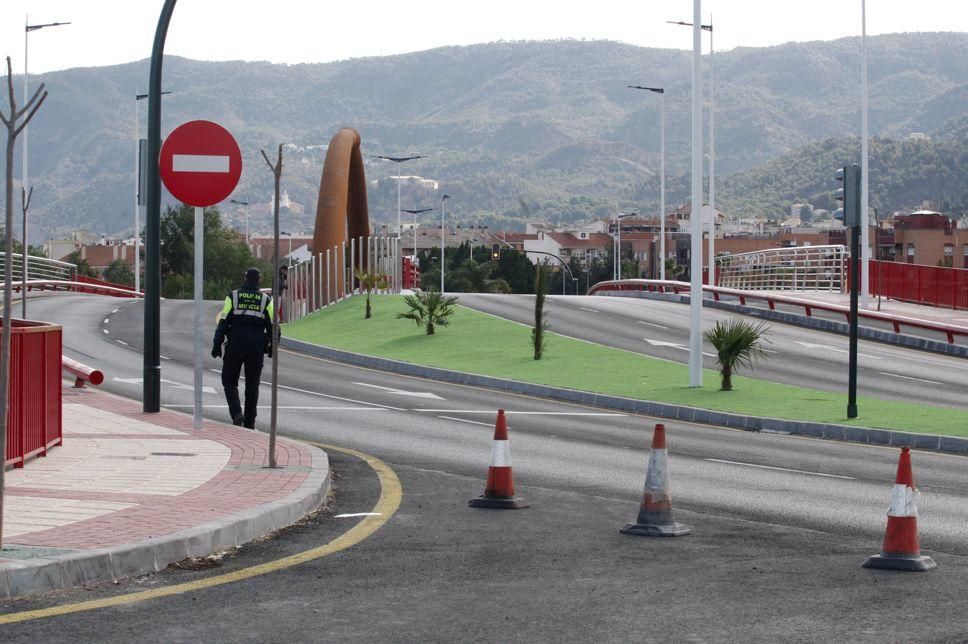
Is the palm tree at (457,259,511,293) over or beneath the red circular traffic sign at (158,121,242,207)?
over

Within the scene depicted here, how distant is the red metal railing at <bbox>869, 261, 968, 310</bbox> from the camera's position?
46.8 metres

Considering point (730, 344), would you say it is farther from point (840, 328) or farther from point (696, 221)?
point (840, 328)

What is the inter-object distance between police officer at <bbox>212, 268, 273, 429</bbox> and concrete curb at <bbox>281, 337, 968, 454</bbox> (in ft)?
24.4

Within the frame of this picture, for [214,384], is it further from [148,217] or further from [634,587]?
[634,587]

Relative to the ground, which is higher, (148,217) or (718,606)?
(148,217)

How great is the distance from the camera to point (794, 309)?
45.3 meters

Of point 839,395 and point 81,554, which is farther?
point 839,395

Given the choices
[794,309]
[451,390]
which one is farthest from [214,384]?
[794,309]

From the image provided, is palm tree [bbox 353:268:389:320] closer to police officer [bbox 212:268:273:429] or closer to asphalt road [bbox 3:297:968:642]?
asphalt road [bbox 3:297:968:642]

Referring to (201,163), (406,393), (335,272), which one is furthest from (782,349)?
(201,163)

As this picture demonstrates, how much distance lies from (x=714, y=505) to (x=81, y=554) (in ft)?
18.3

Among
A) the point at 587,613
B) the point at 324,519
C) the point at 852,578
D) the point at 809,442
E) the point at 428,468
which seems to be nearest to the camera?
the point at 587,613

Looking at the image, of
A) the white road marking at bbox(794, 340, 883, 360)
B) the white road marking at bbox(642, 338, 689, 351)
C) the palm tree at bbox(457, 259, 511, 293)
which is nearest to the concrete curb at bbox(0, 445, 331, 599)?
the white road marking at bbox(642, 338, 689, 351)

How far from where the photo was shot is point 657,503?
31.8 ft
